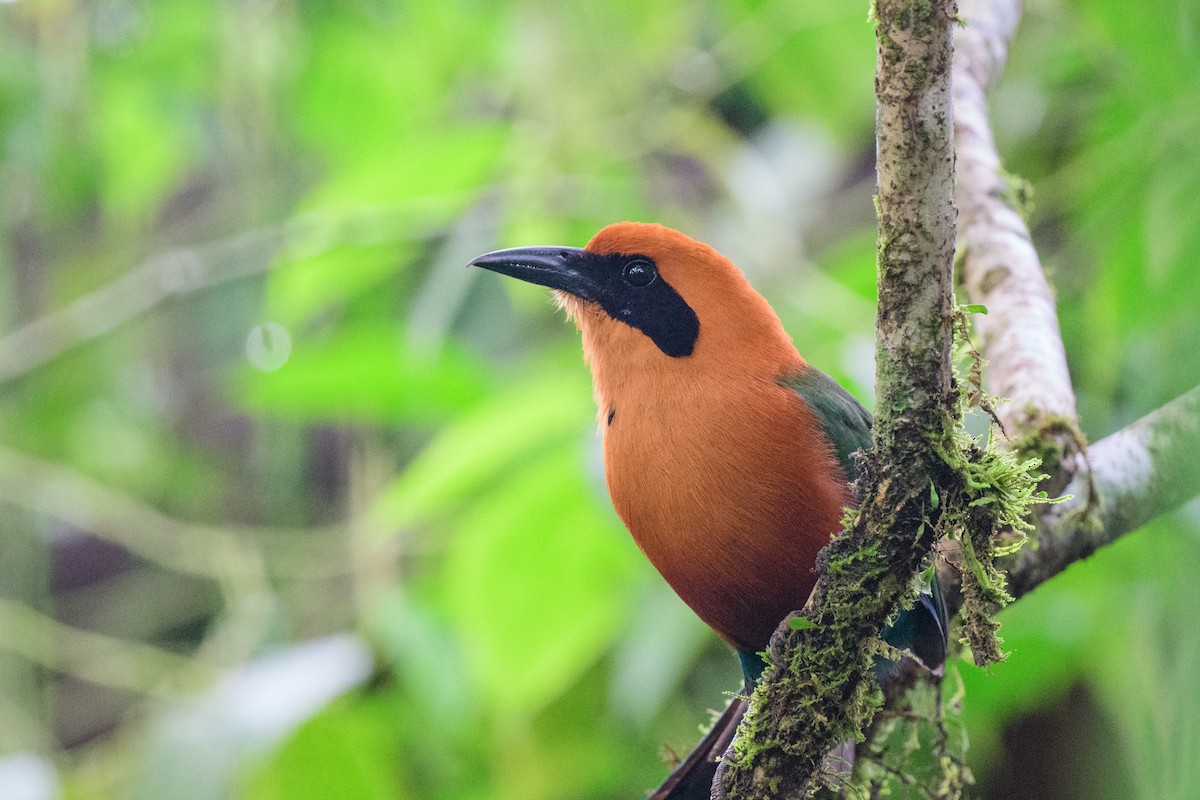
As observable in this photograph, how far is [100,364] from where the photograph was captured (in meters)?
5.50

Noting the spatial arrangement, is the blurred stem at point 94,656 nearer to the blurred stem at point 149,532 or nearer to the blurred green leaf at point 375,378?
the blurred stem at point 149,532

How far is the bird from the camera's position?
186 cm

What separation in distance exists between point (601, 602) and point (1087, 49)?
81.1 inches

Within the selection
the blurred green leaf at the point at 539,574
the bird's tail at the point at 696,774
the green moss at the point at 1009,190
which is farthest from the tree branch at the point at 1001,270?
the blurred green leaf at the point at 539,574

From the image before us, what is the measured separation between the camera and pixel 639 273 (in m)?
2.25

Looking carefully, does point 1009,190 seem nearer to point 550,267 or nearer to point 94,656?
point 550,267

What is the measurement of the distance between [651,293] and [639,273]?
0.19ft

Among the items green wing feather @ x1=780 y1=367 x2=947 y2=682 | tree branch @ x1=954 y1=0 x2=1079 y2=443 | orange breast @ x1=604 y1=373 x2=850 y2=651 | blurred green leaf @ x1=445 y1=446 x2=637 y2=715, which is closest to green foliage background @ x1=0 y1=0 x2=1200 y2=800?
blurred green leaf @ x1=445 y1=446 x2=637 y2=715

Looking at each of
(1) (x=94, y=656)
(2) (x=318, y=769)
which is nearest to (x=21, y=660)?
(1) (x=94, y=656)

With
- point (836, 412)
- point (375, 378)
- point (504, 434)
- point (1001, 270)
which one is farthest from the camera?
point (375, 378)

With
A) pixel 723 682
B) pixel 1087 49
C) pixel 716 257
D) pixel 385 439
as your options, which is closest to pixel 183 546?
pixel 385 439

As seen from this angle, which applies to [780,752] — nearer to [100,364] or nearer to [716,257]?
[716,257]

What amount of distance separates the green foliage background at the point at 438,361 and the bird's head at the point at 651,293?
0.34 metres

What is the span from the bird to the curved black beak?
5 centimetres
